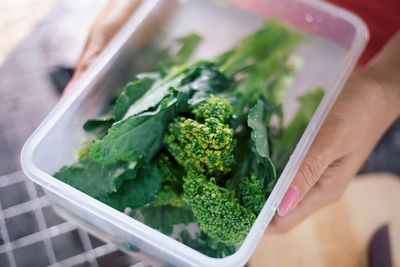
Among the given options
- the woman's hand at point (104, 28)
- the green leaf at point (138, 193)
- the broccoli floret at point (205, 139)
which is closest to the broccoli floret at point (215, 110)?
the broccoli floret at point (205, 139)

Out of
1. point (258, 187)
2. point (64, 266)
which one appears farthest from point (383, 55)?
point (64, 266)

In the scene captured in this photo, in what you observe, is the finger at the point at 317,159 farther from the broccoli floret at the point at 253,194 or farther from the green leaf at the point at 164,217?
the green leaf at the point at 164,217

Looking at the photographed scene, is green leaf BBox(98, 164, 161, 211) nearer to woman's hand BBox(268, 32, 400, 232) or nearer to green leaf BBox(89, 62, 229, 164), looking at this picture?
green leaf BBox(89, 62, 229, 164)

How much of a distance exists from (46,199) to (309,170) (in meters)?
0.48

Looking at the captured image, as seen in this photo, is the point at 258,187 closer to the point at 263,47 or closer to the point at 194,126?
the point at 194,126

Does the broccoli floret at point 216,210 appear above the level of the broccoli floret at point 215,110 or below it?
below

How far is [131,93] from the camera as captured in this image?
876 mm

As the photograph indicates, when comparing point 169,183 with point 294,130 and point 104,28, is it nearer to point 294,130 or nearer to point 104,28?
point 294,130

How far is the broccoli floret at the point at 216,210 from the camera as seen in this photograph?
2.48ft

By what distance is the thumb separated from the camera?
81 centimetres

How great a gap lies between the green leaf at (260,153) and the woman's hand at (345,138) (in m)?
0.04

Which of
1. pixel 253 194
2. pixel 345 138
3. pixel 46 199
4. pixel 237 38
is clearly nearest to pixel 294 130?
pixel 345 138

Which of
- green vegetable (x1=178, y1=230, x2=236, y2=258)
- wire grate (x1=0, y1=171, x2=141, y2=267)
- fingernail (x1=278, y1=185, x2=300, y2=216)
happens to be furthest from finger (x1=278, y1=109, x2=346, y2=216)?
wire grate (x1=0, y1=171, x2=141, y2=267)

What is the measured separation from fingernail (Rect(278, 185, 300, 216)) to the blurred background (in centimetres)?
23
